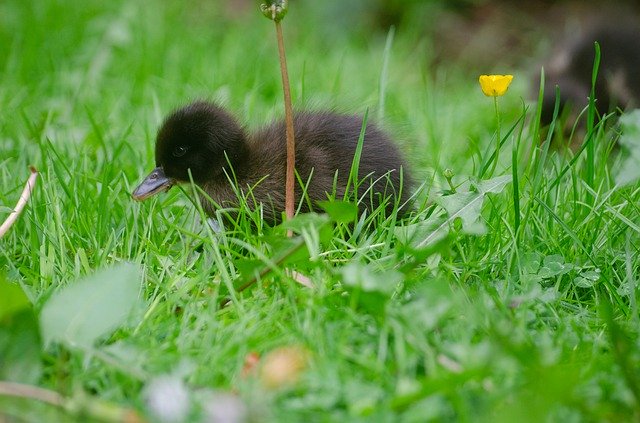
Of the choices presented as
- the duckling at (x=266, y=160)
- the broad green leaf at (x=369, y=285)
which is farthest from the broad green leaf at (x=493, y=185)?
the broad green leaf at (x=369, y=285)

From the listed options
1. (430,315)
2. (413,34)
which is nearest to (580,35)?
(413,34)

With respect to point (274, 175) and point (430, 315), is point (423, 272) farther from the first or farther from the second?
point (274, 175)

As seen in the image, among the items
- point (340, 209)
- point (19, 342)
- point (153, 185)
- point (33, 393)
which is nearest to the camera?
point (33, 393)

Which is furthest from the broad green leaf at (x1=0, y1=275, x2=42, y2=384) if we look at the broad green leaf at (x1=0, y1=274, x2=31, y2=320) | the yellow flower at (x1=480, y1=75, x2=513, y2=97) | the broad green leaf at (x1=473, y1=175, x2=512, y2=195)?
the yellow flower at (x1=480, y1=75, x2=513, y2=97)

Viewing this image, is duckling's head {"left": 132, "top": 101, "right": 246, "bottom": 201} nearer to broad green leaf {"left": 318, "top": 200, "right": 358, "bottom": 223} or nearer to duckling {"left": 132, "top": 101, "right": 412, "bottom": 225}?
duckling {"left": 132, "top": 101, "right": 412, "bottom": 225}

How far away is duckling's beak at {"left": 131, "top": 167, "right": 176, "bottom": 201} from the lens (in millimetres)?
2668

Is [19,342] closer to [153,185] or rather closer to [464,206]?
[153,185]

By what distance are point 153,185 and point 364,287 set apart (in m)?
1.06

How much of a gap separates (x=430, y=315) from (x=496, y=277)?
0.58m

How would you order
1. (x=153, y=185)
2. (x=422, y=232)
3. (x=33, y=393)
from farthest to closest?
(x=153, y=185), (x=422, y=232), (x=33, y=393)

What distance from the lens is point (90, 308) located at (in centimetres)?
188

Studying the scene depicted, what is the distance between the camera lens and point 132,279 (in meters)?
1.92

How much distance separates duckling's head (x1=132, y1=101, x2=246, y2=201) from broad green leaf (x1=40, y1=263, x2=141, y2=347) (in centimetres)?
83

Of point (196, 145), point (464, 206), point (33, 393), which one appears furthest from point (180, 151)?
point (33, 393)
